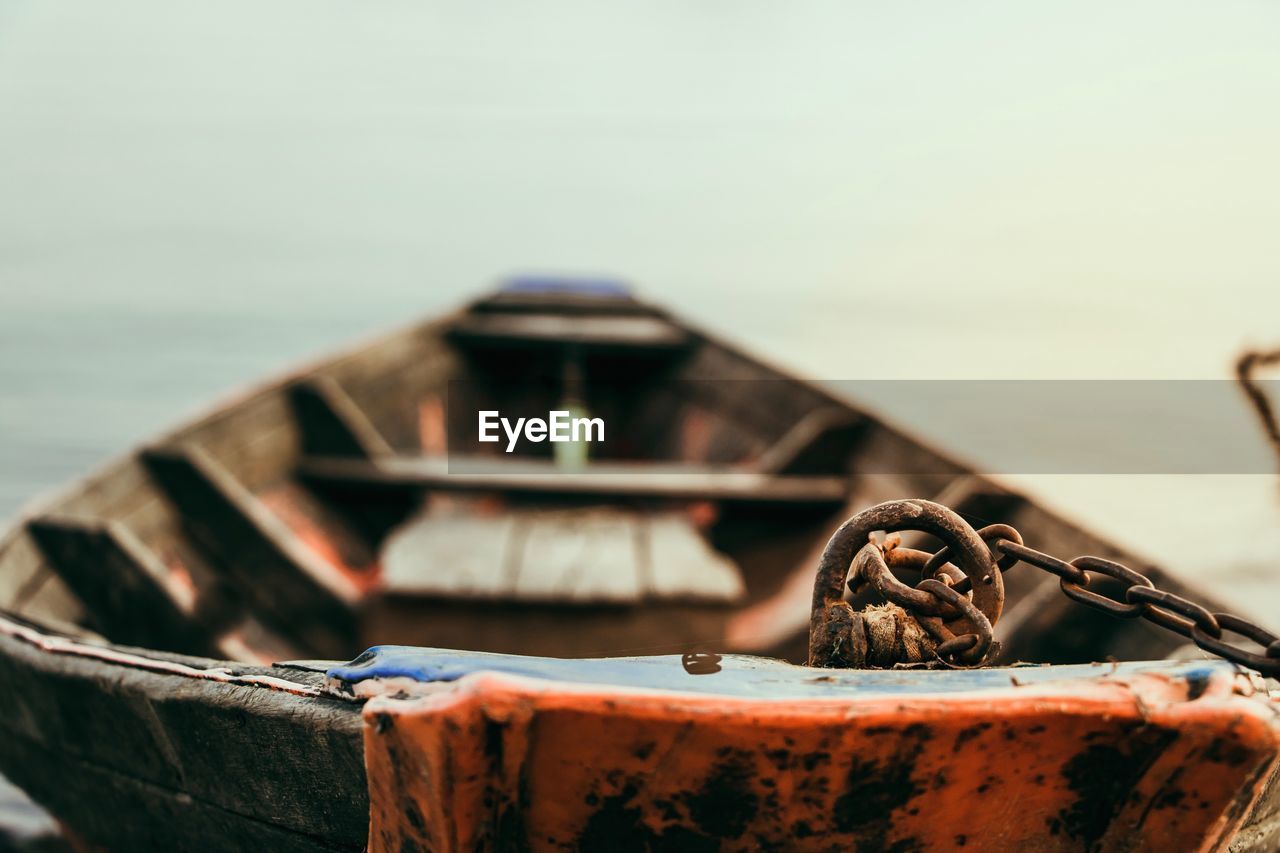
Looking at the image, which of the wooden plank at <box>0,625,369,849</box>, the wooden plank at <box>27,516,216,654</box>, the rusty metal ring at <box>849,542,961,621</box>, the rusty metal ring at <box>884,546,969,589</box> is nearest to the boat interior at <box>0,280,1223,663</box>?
the wooden plank at <box>27,516,216,654</box>

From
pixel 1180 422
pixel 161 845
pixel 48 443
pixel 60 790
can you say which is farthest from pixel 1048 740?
pixel 1180 422

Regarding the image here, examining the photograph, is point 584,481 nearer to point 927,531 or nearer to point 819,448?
point 819,448

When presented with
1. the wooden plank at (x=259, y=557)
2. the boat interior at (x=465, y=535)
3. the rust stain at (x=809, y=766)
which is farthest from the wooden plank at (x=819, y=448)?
the rust stain at (x=809, y=766)

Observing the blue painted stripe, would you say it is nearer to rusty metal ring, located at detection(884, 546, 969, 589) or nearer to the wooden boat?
the wooden boat

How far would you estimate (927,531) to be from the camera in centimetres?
124

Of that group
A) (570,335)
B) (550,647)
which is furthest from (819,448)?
(570,335)

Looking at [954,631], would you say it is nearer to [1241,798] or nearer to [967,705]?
[967,705]

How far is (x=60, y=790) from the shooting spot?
1908 millimetres

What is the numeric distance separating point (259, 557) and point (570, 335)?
2.46 metres

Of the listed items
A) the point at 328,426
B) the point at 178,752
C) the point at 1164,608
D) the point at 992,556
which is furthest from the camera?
the point at 328,426

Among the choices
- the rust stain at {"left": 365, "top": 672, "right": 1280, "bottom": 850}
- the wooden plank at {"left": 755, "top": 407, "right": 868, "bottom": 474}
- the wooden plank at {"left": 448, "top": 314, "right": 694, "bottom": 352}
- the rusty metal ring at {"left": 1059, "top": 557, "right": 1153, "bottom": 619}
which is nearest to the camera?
the rust stain at {"left": 365, "top": 672, "right": 1280, "bottom": 850}

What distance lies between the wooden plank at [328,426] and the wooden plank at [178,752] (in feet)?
6.02

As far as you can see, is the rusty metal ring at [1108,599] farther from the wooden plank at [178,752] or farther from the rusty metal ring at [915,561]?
the wooden plank at [178,752]

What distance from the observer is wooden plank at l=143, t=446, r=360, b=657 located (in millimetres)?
2875
